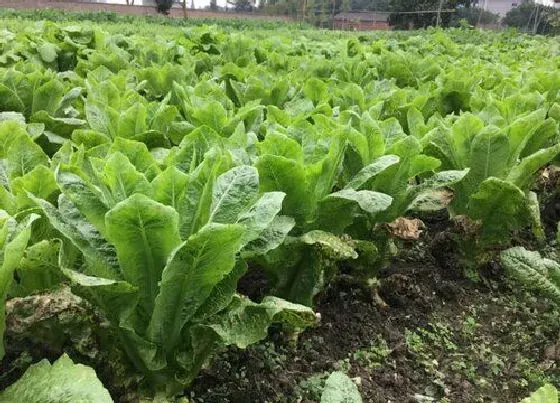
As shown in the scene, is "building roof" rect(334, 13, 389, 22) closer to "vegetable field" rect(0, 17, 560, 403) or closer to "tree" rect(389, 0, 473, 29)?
"tree" rect(389, 0, 473, 29)

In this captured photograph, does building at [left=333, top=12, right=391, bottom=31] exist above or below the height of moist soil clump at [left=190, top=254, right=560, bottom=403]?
below

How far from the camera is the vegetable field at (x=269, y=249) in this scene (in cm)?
151

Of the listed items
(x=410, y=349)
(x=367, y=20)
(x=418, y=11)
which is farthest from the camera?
(x=367, y=20)

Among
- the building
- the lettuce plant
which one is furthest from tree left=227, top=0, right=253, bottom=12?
the lettuce plant

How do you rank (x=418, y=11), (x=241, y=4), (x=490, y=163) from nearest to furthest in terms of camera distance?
(x=490, y=163)
(x=418, y=11)
(x=241, y=4)

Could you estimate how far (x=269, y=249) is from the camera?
1.72m

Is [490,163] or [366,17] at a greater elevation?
[490,163]

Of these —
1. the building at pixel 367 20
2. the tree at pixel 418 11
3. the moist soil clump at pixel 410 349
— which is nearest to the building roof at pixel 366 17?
the building at pixel 367 20

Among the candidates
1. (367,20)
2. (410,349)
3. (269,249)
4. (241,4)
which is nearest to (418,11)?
(367,20)

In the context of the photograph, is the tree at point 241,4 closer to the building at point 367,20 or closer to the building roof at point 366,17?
the building roof at point 366,17

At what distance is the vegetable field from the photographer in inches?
59.6

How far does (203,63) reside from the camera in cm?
519

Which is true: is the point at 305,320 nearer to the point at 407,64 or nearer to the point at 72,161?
the point at 72,161

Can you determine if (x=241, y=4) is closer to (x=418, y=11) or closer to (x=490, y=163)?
(x=418, y=11)
